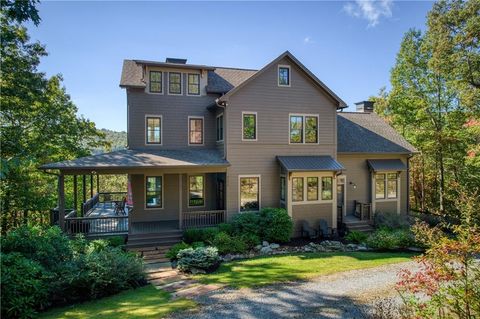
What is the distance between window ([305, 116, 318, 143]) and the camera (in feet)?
55.5

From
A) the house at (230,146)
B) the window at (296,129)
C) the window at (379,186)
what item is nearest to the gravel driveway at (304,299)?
the house at (230,146)

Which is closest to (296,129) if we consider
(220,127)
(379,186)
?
(220,127)

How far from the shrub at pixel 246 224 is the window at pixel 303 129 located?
16.4ft

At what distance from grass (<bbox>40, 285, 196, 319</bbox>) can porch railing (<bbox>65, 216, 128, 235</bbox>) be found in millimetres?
5906

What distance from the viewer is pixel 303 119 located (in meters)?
16.8

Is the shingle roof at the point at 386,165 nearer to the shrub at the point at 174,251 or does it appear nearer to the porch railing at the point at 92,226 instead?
the shrub at the point at 174,251

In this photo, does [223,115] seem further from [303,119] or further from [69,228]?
[69,228]

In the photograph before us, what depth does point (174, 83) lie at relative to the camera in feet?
55.1

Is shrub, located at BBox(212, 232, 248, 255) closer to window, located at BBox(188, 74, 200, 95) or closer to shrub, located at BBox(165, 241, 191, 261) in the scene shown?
shrub, located at BBox(165, 241, 191, 261)

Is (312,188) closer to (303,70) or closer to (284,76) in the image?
(284,76)

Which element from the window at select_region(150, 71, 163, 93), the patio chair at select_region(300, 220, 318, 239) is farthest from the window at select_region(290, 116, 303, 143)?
the window at select_region(150, 71, 163, 93)

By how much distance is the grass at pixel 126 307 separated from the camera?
23.7 ft

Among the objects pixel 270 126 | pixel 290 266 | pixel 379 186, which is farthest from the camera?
pixel 379 186

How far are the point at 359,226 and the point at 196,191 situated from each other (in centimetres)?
991
